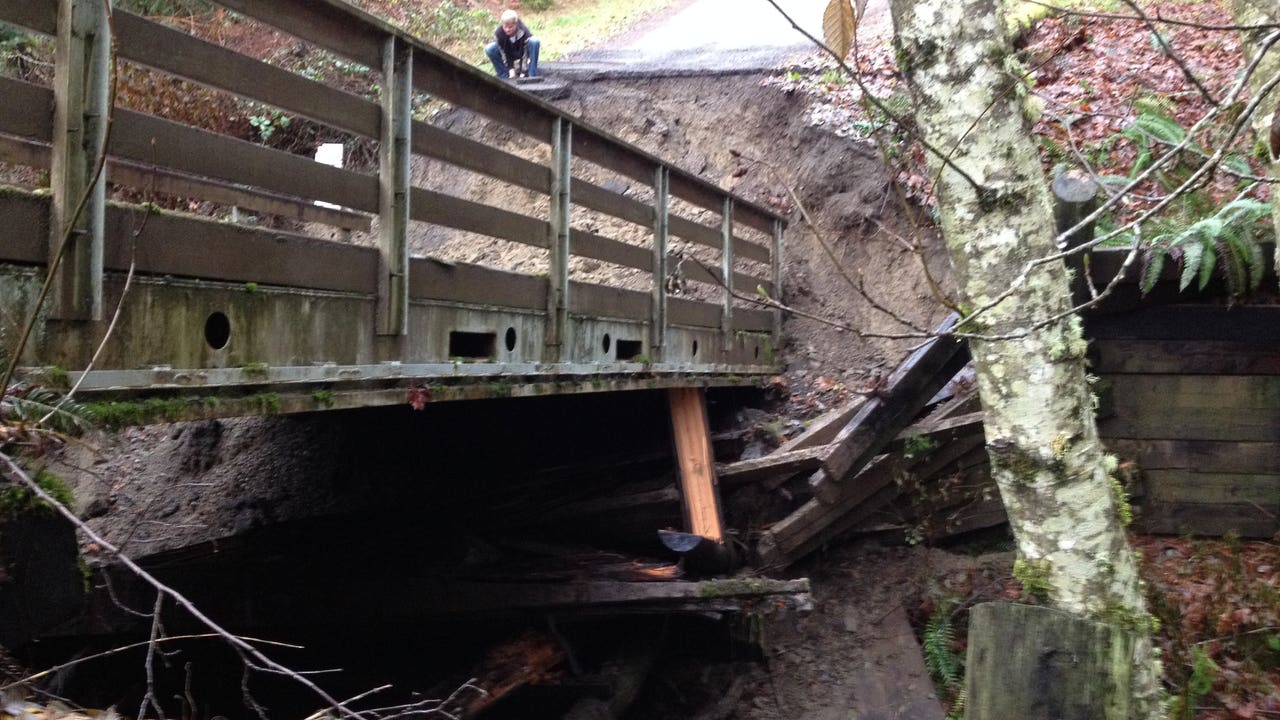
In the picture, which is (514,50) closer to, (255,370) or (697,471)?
(697,471)

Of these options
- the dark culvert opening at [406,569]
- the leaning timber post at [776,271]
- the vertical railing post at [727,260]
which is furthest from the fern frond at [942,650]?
the leaning timber post at [776,271]

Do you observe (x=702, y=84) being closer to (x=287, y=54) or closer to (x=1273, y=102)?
(x=287, y=54)

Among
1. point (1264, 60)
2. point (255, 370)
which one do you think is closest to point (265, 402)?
point (255, 370)

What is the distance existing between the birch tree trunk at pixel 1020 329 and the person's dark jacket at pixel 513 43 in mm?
11951

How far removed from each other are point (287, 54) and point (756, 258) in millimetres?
9457

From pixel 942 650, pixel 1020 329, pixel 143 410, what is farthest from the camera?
pixel 942 650

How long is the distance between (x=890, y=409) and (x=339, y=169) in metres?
4.34

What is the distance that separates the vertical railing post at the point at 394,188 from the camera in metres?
4.28

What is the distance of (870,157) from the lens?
12008mm

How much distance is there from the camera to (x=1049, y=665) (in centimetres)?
265

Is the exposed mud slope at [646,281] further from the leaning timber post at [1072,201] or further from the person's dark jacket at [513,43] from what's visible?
the person's dark jacket at [513,43]

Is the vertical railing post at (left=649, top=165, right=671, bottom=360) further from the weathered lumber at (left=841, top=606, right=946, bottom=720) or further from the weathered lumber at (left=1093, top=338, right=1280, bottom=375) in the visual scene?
the weathered lumber at (left=1093, top=338, right=1280, bottom=375)

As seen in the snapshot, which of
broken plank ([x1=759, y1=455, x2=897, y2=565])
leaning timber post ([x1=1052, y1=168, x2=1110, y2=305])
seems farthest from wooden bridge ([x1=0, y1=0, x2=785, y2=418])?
leaning timber post ([x1=1052, y1=168, x2=1110, y2=305])

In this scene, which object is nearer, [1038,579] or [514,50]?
[1038,579]
